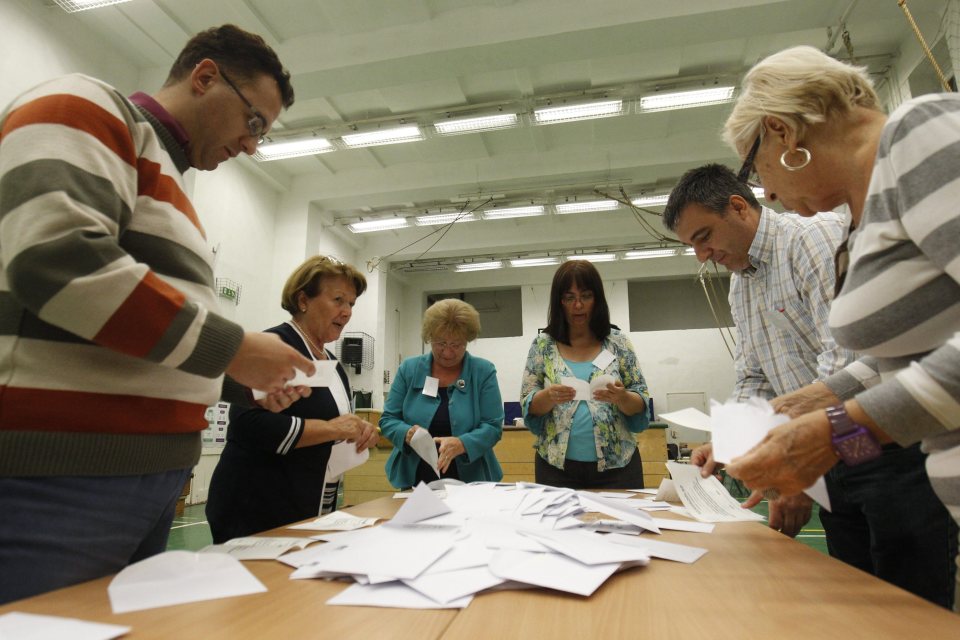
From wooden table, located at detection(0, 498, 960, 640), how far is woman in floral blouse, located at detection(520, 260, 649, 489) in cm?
112

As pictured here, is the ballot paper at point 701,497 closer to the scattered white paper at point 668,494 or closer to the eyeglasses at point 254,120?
the scattered white paper at point 668,494

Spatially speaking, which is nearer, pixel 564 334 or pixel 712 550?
pixel 712 550

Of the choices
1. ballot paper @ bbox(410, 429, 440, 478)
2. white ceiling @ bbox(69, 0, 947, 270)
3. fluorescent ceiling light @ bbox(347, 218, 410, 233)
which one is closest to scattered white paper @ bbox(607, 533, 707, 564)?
ballot paper @ bbox(410, 429, 440, 478)

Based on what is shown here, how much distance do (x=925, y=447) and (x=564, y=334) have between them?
1471 millimetres

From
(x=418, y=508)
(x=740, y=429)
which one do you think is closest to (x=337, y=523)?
(x=418, y=508)

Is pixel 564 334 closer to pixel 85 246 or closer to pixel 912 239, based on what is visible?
pixel 912 239

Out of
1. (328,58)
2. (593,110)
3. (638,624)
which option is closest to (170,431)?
(638,624)

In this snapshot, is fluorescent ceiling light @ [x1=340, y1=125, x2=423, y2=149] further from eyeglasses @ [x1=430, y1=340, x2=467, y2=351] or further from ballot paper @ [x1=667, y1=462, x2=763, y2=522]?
ballot paper @ [x1=667, y1=462, x2=763, y2=522]

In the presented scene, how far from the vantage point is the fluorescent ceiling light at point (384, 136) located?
17.0 feet

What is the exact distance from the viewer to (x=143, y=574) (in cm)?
65

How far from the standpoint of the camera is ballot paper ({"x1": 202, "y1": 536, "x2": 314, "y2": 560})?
0.82 metres

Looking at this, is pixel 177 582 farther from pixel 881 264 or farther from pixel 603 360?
pixel 603 360

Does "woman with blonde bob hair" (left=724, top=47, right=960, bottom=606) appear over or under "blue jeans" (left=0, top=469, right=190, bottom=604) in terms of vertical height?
over

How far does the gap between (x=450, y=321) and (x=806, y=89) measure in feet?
5.01
